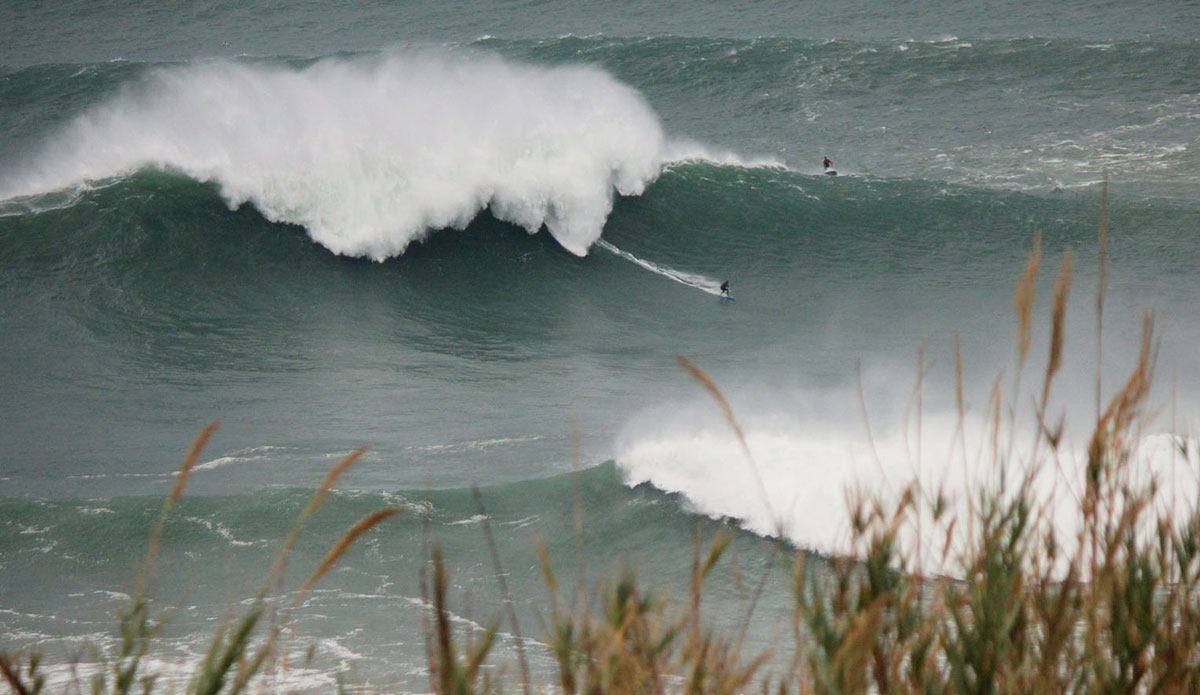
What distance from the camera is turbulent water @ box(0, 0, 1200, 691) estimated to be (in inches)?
441

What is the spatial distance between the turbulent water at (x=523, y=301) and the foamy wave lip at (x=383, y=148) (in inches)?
3.0

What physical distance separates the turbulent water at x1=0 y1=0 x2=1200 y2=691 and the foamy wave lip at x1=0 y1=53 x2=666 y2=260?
0.08 meters

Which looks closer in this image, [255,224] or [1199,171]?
[255,224]

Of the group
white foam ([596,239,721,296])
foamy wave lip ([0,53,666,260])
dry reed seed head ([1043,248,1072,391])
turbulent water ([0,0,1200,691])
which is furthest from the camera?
foamy wave lip ([0,53,666,260])

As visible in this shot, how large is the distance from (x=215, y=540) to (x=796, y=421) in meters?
6.30

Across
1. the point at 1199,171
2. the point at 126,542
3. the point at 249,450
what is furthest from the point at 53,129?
the point at 1199,171

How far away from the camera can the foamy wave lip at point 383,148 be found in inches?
792

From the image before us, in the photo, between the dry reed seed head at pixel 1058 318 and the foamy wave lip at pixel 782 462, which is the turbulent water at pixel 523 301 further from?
the dry reed seed head at pixel 1058 318

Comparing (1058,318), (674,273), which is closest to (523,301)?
(674,273)

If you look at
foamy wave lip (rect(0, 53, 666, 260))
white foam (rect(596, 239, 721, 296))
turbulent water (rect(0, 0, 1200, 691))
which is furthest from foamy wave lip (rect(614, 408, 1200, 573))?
foamy wave lip (rect(0, 53, 666, 260))

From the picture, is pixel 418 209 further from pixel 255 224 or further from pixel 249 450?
pixel 249 450

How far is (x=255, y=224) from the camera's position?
19.9 meters

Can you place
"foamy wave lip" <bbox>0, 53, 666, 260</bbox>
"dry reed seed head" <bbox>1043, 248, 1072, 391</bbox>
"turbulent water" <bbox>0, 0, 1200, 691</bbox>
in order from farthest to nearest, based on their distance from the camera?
"foamy wave lip" <bbox>0, 53, 666, 260</bbox>, "turbulent water" <bbox>0, 0, 1200, 691</bbox>, "dry reed seed head" <bbox>1043, 248, 1072, 391</bbox>

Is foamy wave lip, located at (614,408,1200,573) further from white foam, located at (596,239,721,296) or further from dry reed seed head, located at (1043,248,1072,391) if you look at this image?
dry reed seed head, located at (1043,248,1072,391)
